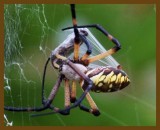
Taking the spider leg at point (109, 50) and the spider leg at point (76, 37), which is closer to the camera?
the spider leg at point (76, 37)

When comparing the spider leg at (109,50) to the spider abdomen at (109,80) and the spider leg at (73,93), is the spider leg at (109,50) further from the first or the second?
the spider leg at (73,93)

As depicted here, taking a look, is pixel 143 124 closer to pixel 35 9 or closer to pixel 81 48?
pixel 81 48

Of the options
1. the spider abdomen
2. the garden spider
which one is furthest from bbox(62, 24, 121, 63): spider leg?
the spider abdomen

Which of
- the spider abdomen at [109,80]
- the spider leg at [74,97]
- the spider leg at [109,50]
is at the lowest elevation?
the spider leg at [74,97]

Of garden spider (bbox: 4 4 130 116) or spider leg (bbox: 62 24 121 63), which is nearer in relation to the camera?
garden spider (bbox: 4 4 130 116)

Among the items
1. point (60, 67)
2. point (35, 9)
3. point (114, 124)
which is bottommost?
point (114, 124)

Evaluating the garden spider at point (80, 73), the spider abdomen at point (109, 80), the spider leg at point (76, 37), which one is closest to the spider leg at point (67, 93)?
the garden spider at point (80, 73)

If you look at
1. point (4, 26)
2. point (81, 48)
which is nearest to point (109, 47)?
point (81, 48)

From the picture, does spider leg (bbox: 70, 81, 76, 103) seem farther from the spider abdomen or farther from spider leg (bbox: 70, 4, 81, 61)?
the spider abdomen
